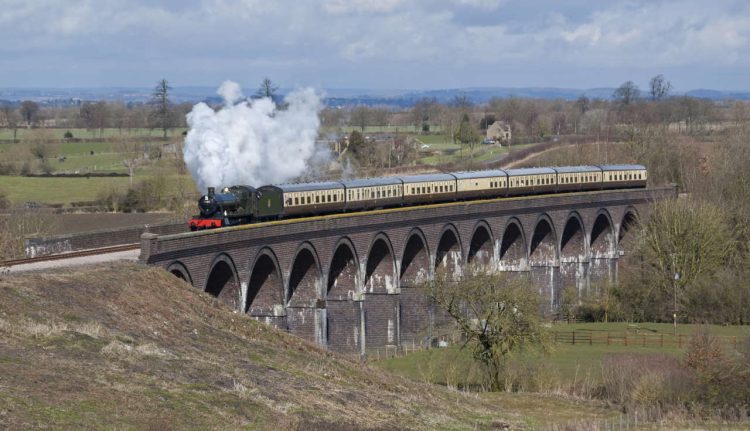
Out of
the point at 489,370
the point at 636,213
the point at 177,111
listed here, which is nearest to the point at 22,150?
the point at 177,111

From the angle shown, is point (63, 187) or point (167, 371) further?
point (63, 187)

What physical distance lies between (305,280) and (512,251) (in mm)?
21232

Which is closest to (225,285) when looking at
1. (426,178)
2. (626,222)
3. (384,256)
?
(384,256)

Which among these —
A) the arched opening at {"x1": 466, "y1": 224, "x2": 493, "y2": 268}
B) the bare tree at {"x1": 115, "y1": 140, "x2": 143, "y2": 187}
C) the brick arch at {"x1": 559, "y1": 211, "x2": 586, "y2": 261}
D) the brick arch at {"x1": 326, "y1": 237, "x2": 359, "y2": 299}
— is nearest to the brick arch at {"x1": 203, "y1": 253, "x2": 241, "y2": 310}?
the brick arch at {"x1": 326, "y1": 237, "x2": 359, "y2": 299}

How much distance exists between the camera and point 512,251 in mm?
71375

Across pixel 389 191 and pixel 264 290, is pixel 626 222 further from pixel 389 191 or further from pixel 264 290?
pixel 264 290

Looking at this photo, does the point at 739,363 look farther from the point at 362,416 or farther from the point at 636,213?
the point at 636,213

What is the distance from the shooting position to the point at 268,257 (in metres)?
48.7

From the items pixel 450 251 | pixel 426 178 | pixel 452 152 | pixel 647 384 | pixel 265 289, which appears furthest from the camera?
pixel 452 152

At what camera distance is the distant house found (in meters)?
169

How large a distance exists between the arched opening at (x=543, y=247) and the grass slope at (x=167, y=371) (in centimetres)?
3586

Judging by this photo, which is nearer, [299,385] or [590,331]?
[299,385]

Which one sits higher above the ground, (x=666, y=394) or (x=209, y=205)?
(x=209, y=205)

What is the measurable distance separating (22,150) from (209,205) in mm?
83090
